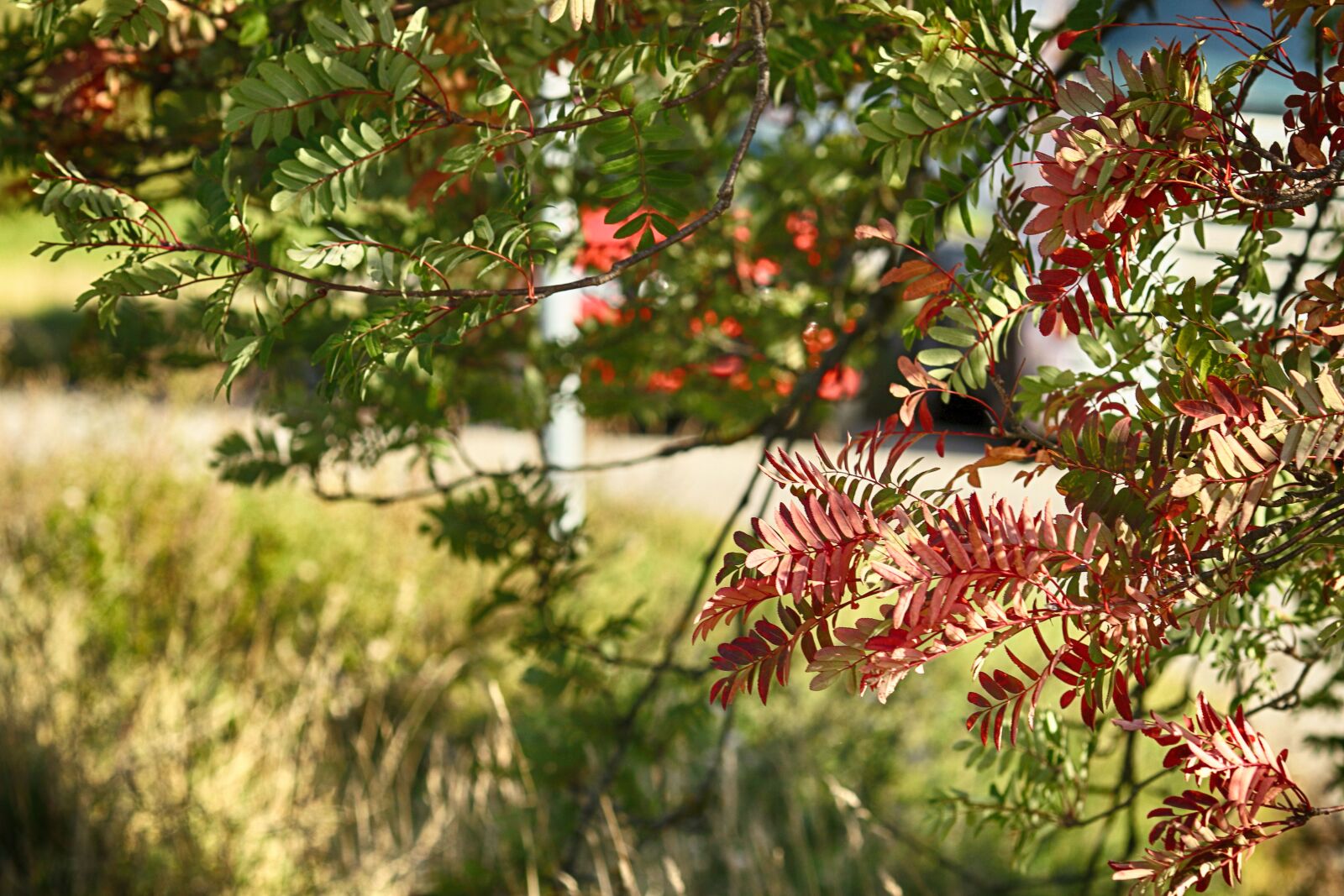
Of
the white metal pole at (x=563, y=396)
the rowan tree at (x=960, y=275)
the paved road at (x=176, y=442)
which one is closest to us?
the rowan tree at (x=960, y=275)

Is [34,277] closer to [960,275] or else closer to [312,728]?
[312,728]

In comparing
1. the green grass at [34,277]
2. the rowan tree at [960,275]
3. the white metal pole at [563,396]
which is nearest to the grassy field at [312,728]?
the white metal pole at [563,396]

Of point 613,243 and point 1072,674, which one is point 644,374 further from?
point 1072,674

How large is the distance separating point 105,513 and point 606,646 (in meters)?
2.49

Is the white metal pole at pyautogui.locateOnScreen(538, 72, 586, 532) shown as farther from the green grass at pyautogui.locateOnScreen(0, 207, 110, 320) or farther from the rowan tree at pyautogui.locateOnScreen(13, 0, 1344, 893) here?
the green grass at pyautogui.locateOnScreen(0, 207, 110, 320)

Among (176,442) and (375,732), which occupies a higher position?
(176,442)

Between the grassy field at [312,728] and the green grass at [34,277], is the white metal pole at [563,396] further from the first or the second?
the green grass at [34,277]

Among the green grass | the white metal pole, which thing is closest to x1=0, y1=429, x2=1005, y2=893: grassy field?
the white metal pole

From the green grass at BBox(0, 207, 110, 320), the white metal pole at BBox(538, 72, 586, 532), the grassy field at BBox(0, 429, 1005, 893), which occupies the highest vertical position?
the white metal pole at BBox(538, 72, 586, 532)

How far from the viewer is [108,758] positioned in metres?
2.54

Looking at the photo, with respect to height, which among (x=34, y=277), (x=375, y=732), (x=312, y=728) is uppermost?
(x=34, y=277)

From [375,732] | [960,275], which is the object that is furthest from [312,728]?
[960,275]

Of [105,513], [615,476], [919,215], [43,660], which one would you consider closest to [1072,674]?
[919,215]

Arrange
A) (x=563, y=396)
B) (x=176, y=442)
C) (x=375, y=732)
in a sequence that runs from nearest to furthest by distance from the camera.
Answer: (x=563, y=396) → (x=375, y=732) → (x=176, y=442)
